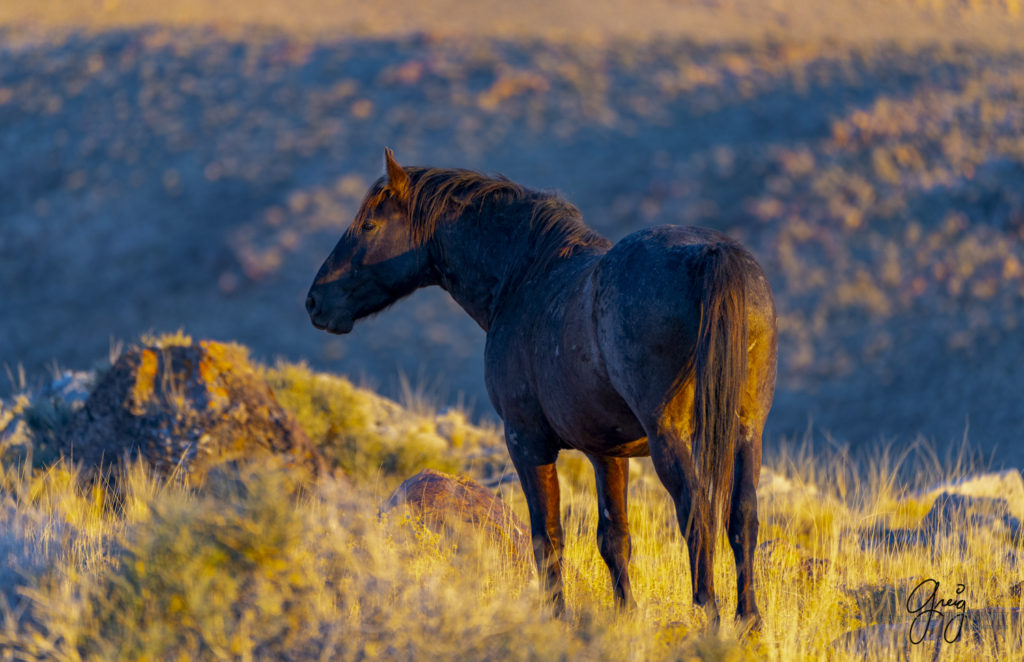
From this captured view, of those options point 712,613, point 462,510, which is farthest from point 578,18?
point 712,613

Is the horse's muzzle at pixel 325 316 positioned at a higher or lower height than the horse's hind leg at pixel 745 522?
higher

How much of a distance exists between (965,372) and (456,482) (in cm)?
2082

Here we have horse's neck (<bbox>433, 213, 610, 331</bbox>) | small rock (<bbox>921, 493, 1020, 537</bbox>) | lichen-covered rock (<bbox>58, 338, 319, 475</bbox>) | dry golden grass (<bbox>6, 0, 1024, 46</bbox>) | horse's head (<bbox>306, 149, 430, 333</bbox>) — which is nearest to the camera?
horse's neck (<bbox>433, 213, 610, 331</bbox>)

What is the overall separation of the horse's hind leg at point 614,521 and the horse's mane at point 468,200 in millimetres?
1419

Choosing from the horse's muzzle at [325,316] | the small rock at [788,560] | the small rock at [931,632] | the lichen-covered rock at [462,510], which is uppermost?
the horse's muzzle at [325,316]

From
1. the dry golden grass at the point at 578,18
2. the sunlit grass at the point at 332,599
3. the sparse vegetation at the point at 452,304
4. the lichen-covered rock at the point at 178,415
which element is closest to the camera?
the sunlit grass at the point at 332,599

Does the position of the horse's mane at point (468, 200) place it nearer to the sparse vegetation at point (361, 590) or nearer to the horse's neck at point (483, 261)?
the horse's neck at point (483, 261)

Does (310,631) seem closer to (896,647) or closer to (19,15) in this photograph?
(896,647)

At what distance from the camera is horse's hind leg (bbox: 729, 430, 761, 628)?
432 cm

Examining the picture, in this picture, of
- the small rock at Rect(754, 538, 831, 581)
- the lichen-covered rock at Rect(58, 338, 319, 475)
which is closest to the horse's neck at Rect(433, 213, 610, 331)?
the small rock at Rect(754, 538, 831, 581)

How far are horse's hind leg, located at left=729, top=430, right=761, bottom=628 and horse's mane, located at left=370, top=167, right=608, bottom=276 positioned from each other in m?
1.87

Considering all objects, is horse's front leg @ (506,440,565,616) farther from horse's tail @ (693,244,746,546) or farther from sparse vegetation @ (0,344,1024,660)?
horse's tail @ (693,244,746,546)

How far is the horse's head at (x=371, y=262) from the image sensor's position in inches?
229

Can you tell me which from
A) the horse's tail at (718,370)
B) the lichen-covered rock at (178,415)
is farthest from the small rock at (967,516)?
the lichen-covered rock at (178,415)
